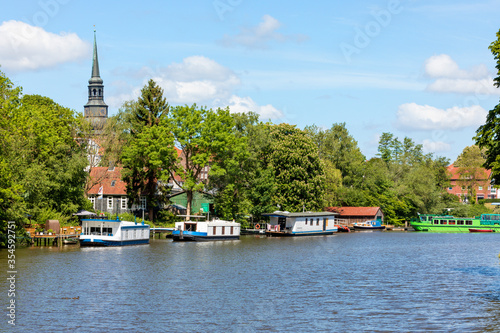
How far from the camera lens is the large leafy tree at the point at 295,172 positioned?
324ft

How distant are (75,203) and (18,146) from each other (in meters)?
14.3

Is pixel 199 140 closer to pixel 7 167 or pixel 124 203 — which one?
pixel 124 203

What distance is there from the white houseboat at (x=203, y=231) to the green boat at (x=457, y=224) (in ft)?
170

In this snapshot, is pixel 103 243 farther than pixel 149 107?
No

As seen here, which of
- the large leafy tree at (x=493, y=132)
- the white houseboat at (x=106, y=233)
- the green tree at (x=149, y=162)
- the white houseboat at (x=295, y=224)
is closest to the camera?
the large leafy tree at (x=493, y=132)

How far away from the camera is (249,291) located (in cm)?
4031

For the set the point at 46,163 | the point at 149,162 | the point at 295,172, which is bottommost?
the point at 46,163

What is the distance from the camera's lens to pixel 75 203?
77312mm

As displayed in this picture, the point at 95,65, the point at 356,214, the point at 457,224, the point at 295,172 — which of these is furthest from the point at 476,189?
the point at 95,65

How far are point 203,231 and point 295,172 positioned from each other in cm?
2448

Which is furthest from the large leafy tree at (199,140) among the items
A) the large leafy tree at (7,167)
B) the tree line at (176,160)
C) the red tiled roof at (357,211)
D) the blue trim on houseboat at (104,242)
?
the red tiled roof at (357,211)

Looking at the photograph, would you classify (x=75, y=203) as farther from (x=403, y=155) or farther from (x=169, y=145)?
(x=403, y=155)

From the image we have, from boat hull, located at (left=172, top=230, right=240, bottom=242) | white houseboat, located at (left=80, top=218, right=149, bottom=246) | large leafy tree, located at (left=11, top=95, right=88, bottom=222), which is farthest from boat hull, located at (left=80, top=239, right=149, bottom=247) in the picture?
boat hull, located at (left=172, top=230, right=240, bottom=242)

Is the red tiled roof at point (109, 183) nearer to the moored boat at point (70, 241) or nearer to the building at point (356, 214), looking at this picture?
the moored boat at point (70, 241)
